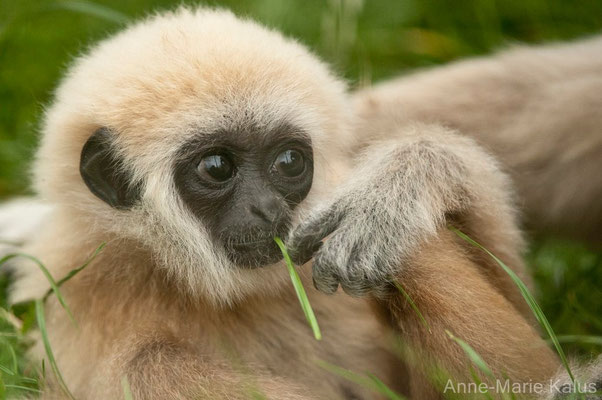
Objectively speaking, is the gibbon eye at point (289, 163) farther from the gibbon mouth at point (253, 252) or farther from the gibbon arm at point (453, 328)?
the gibbon arm at point (453, 328)

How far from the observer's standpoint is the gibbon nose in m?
4.32

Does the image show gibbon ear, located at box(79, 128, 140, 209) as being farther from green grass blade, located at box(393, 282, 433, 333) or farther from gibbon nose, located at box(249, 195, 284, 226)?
green grass blade, located at box(393, 282, 433, 333)

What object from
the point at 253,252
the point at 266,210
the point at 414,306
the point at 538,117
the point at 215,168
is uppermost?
the point at 538,117

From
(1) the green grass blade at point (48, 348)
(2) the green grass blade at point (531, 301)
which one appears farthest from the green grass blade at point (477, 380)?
(1) the green grass blade at point (48, 348)

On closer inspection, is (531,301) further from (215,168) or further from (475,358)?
(215,168)

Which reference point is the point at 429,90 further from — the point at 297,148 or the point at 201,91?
the point at 201,91

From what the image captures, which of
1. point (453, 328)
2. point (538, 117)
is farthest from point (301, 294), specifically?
point (538, 117)

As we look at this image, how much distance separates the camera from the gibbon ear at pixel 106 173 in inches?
175

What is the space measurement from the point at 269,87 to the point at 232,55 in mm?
271

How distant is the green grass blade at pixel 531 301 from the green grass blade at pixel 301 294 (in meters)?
1.00

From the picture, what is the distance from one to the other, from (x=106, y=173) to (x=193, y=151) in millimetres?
538

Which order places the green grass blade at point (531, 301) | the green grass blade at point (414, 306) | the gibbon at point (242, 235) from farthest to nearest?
the gibbon at point (242, 235)
the green grass blade at point (414, 306)
the green grass blade at point (531, 301)

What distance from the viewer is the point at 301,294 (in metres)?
3.93

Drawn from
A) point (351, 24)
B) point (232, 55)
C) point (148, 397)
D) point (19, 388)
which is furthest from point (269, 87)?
point (351, 24)
